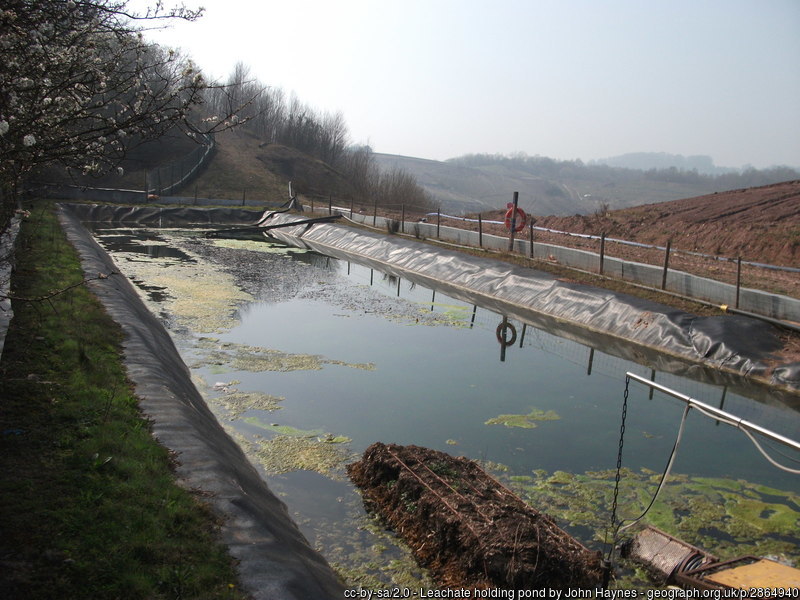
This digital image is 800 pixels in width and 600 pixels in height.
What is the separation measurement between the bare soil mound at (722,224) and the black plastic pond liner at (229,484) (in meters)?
18.8

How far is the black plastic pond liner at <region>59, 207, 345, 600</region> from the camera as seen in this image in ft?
13.5

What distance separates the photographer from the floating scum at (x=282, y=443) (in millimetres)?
4723

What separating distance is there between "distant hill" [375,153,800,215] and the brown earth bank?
243 feet

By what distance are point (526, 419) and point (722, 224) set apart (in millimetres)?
18870

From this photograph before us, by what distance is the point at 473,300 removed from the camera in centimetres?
1816

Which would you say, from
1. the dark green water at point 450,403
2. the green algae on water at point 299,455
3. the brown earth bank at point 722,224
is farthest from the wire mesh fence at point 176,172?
the green algae on water at point 299,455

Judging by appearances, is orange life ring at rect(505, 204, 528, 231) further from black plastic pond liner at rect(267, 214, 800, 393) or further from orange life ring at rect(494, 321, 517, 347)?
orange life ring at rect(494, 321, 517, 347)

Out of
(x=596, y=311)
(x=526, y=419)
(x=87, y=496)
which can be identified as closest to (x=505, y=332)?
(x=596, y=311)

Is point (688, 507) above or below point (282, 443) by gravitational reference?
below

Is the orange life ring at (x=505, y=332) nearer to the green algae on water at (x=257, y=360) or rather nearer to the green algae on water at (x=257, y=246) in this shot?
the green algae on water at (x=257, y=360)

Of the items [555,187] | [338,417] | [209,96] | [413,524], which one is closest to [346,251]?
[338,417]

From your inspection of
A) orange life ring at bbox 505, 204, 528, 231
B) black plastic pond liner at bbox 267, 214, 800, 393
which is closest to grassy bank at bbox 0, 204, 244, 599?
black plastic pond liner at bbox 267, 214, 800, 393

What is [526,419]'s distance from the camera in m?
9.17

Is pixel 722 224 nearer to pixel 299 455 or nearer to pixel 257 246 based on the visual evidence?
pixel 257 246
